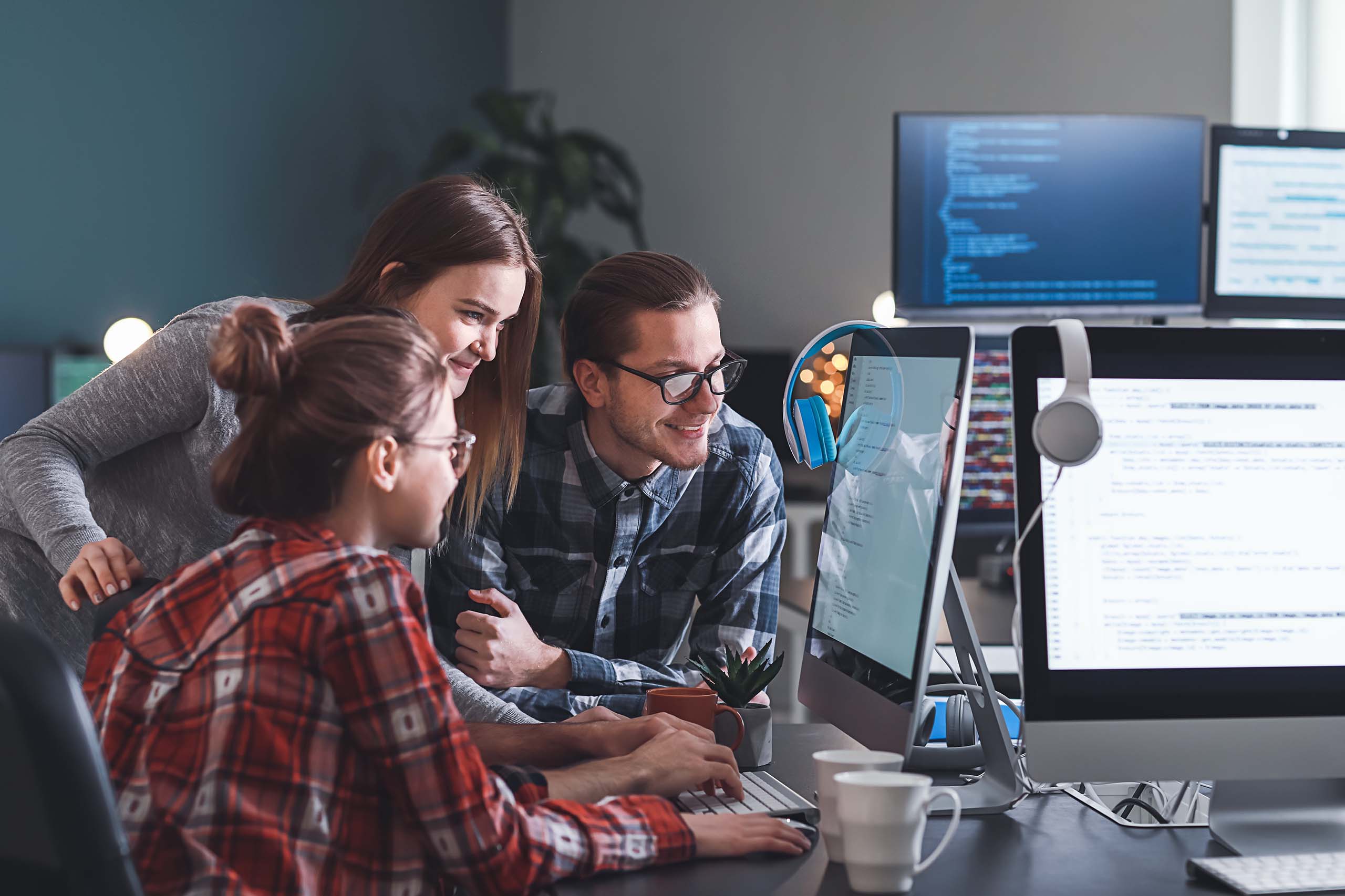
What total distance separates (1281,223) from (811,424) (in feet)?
5.10

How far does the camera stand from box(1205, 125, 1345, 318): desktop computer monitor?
7.70ft

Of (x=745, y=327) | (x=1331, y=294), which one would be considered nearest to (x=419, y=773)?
(x=1331, y=294)

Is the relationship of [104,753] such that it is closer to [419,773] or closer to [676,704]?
[419,773]

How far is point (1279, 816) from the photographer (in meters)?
1.05

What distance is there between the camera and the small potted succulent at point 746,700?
1.22 metres

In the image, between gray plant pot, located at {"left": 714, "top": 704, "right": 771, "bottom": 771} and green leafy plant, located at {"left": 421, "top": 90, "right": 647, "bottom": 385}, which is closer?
gray plant pot, located at {"left": 714, "top": 704, "right": 771, "bottom": 771}

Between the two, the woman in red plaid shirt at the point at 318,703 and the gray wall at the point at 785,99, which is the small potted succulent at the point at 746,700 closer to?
the woman in red plaid shirt at the point at 318,703

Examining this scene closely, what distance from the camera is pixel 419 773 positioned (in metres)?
0.85

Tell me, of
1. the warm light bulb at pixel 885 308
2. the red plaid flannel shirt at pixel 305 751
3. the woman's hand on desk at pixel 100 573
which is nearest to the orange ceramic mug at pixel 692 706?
the red plaid flannel shirt at pixel 305 751

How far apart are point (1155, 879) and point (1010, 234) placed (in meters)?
2.02

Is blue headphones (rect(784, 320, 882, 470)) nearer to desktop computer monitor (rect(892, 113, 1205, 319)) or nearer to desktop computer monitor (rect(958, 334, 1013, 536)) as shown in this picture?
desktop computer monitor (rect(958, 334, 1013, 536))

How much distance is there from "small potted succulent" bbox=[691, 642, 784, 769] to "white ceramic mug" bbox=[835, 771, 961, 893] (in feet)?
1.10

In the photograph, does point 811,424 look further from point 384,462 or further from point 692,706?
point 384,462

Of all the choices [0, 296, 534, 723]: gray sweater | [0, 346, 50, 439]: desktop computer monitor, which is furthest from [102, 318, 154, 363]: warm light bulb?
[0, 296, 534, 723]: gray sweater
